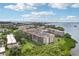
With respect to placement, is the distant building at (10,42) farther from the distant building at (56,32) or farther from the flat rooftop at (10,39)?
the distant building at (56,32)

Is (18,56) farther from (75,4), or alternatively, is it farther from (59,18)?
(75,4)

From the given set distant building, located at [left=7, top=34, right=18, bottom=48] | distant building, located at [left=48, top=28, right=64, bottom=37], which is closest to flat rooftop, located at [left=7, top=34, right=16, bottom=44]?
distant building, located at [left=7, top=34, right=18, bottom=48]

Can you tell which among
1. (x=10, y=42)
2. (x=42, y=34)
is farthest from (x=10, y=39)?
(x=42, y=34)

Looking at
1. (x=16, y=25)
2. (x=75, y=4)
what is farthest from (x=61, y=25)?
(x=16, y=25)

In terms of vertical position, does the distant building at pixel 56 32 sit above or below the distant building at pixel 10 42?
above

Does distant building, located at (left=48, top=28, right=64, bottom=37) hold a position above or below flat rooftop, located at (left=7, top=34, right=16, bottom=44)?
above

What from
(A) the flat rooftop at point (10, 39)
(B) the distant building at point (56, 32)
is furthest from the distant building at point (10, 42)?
(B) the distant building at point (56, 32)

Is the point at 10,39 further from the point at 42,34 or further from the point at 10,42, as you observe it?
the point at 42,34

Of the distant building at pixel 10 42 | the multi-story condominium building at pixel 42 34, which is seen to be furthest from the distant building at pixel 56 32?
the distant building at pixel 10 42

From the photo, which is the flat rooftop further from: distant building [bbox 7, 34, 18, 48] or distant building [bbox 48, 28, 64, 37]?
distant building [bbox 48, 28, 64, 37]

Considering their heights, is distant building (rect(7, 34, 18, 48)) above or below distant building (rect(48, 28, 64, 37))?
below

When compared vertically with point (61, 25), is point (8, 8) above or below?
above
